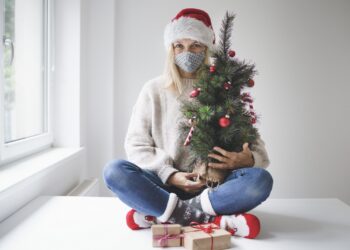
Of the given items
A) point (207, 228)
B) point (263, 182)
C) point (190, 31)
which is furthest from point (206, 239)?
point (190, 31)

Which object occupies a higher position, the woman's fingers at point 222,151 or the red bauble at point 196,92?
the red bauble at point 196,92

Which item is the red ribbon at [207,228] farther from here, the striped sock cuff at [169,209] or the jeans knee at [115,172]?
the jeans knee at [115,172]

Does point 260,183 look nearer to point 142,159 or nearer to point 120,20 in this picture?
point 142,159

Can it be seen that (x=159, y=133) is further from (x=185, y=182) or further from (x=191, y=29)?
(x=191, y=29)

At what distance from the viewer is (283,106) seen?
222cm

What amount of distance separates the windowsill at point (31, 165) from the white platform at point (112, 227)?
0.14m

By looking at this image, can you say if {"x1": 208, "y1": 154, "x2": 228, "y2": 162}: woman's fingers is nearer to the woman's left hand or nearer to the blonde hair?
the woman's left hand

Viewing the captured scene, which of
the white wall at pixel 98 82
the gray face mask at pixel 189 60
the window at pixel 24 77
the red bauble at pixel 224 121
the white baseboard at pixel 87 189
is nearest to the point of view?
the red bauble at pixel 224 121

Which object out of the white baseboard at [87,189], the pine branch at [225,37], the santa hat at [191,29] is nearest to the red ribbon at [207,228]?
the pine branch at [225,37]

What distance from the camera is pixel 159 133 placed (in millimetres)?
1433

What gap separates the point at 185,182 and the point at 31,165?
75 cm

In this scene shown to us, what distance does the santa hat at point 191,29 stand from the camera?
1389 mm

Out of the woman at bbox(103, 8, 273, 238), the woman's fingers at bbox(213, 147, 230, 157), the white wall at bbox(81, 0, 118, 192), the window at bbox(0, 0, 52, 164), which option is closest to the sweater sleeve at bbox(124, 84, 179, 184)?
the woman at bbox(103, 8, 273, 238)

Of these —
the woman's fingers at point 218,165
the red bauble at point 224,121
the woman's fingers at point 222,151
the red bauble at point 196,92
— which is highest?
the red bauble at point 196,92
